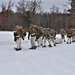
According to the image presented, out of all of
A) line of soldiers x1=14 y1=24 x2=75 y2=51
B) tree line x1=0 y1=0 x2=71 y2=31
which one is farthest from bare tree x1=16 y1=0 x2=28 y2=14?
line of soldiers x1=14 y1=24 x2=75 y2=51

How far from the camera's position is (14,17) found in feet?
270

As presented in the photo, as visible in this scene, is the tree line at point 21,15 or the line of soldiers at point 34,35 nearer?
the line of soldiers at point 34,35

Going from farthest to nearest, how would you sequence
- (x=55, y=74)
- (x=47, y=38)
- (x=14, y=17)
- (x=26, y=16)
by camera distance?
(x=14, y=17) → (x=26, y=16) → (x=47, y=38) → (x=55, y=74)

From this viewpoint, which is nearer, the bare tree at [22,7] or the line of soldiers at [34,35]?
the line of soldiers at [34,35]

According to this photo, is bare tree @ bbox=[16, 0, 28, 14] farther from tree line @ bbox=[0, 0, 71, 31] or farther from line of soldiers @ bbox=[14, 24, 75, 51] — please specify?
line of soldiers @ bbox=[14, 24, 75, 51]

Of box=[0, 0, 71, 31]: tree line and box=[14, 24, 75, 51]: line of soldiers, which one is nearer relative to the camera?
box=[14, 24, 75, 51]: line of soldiers

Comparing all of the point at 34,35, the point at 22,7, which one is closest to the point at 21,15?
the point at 22,7

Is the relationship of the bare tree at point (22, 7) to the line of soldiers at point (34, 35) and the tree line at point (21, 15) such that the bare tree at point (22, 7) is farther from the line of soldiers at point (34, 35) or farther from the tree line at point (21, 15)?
the line of soldiers at point (34, 35)

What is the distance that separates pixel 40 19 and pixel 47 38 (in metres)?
59.3

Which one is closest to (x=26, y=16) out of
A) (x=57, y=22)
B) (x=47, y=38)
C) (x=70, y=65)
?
(x=57, y=22)

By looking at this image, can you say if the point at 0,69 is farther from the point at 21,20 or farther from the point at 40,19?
the point at 40,19

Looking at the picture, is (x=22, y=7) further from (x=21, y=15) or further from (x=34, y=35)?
(x=34, y=35)

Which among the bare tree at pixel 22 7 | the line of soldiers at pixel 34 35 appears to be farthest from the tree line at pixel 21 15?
the line of soldiers at pixel 34 35

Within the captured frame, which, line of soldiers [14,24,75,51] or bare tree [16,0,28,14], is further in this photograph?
bare tree [16,0,28,14]
